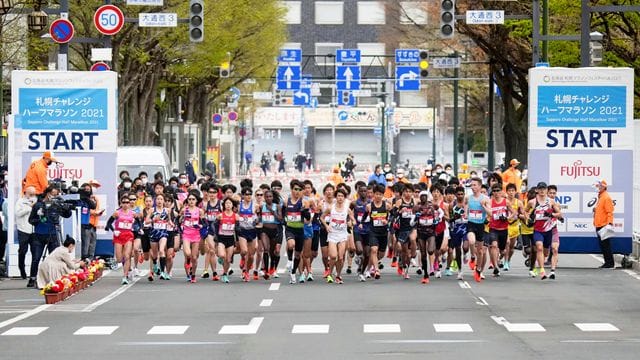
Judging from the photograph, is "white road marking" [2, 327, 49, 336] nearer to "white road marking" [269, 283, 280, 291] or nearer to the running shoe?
"white road marking" [269, 283, 280, 291]

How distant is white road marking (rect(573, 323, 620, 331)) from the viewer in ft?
60.1

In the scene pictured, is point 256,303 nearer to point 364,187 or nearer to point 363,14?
point 364,187

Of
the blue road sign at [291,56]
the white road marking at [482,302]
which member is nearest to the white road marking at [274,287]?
the white road marking at [482,302]

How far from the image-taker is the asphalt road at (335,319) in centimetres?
1631

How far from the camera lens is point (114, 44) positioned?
4762 cm

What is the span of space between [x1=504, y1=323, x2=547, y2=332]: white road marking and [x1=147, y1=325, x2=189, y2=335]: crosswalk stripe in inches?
147

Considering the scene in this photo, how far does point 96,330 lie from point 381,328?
3.26 meters

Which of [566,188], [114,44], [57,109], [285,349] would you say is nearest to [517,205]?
[566,188]

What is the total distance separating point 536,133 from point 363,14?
91.4 m

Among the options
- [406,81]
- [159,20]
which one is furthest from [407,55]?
[159,20]

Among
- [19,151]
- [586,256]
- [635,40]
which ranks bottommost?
[586,256]

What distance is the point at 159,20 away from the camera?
34.9 metres

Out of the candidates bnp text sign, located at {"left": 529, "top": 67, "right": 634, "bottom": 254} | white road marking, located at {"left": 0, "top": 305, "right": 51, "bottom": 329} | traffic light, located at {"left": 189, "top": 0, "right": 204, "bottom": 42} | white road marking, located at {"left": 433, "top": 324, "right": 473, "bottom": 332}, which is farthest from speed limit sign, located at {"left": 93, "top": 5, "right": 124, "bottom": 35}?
white road marking, located at {"left": 433, "top": 324, "right": 473, "bottom": 332}

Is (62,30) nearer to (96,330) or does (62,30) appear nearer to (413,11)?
Result: (96,330)
